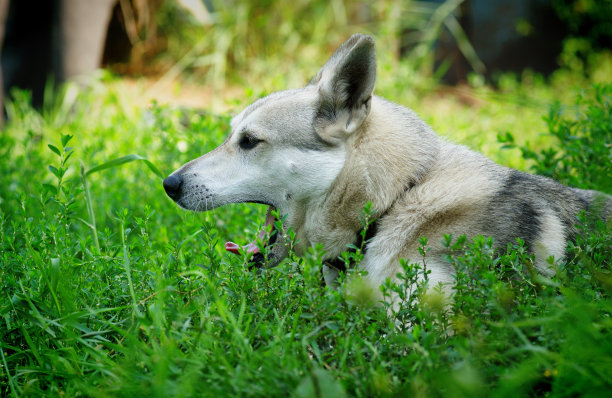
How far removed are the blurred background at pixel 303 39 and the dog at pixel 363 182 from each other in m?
4.48

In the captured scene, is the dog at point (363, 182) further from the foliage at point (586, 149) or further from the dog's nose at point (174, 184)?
the foliage at point (586, 149)

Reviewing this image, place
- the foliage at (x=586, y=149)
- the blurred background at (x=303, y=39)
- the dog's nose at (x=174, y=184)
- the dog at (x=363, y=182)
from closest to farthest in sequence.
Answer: the dog at (x=363, y=182)
the dog's nose at (x=174, y=184)
the foliage at (x=586, y=149)
the blurred background at (x=303, y=39)

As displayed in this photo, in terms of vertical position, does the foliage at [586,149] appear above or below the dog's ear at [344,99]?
below

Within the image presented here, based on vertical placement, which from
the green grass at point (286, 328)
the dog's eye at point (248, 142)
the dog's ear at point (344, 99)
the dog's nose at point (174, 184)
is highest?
the dog's ear at point (344, 99)

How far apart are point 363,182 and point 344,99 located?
16.8 inches

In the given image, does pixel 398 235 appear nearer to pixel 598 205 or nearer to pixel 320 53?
pixel 598 205

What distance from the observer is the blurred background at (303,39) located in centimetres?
748

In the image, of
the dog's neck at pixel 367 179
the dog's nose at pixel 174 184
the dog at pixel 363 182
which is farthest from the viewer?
the dog's nose at pixel 174 184

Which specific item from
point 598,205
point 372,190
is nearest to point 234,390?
point 372,190

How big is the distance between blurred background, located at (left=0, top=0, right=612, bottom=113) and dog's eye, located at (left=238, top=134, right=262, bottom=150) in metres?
4.42

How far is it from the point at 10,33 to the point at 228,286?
6.94 metres

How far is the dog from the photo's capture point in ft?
7.97

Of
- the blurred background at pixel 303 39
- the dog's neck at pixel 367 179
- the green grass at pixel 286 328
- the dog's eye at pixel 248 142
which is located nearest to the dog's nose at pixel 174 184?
the green grass at pixel 286 328

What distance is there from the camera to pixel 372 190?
8.30 ft
